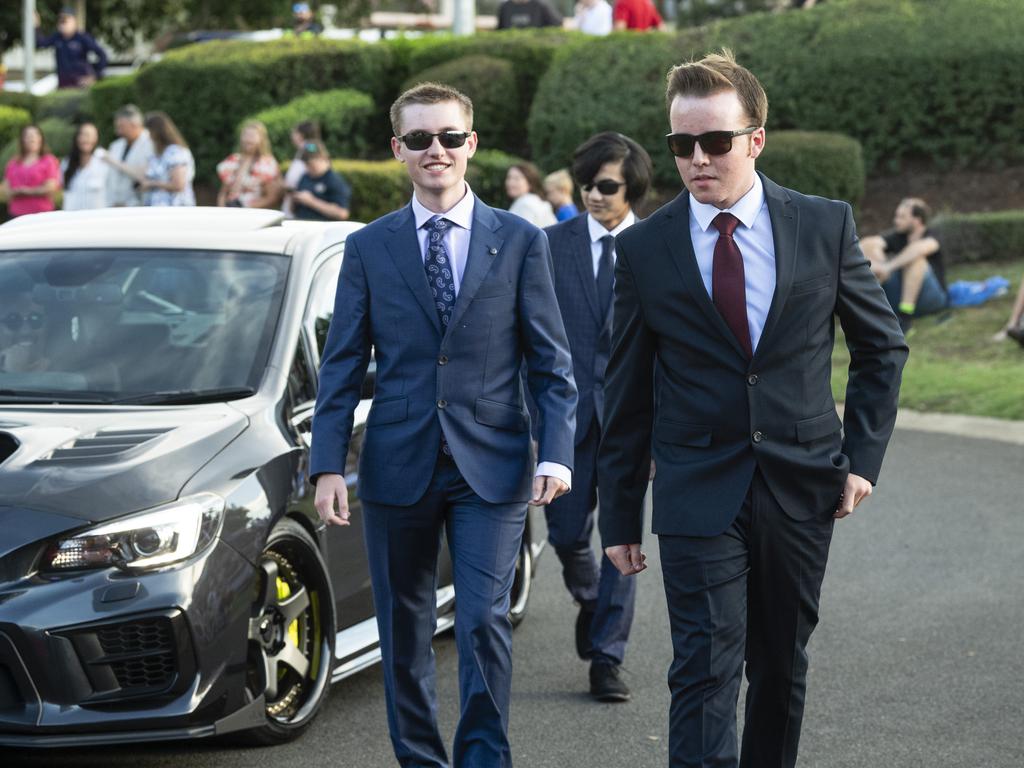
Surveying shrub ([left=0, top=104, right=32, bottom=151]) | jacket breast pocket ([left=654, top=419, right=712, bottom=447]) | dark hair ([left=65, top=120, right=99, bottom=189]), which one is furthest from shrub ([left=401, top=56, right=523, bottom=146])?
jacket breast pocket ([left=654, top=419, right=712, bottom=447])

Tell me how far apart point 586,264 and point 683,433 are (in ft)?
7.15

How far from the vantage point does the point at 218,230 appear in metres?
6.43

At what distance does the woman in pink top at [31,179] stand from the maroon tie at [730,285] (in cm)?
1404

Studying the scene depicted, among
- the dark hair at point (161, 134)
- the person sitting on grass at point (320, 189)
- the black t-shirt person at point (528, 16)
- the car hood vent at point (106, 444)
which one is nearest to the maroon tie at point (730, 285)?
the car hood vent at point (106, 444)

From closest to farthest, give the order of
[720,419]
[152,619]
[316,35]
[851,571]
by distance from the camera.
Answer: [720,419] < [152,619] < [851,571] < [316,35]

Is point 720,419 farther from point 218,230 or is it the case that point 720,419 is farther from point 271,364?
point 218,230

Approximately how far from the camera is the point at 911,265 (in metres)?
15.7

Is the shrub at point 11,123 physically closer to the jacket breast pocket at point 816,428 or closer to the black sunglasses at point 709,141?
the black sunglasses at point 709,141

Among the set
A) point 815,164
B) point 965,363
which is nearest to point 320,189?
point 815,164

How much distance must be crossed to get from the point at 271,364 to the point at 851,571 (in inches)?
143

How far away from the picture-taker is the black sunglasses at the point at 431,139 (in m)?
4.73

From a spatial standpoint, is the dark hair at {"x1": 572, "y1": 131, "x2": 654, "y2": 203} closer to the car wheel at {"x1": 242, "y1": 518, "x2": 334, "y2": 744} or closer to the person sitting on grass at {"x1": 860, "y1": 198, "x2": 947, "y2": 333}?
the car wheel at {"x1": 242, "y1": 518, "x2": 334, "y2": 744}

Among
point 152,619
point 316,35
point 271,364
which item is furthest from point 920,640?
point 316,35

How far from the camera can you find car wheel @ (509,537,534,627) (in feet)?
23.8
